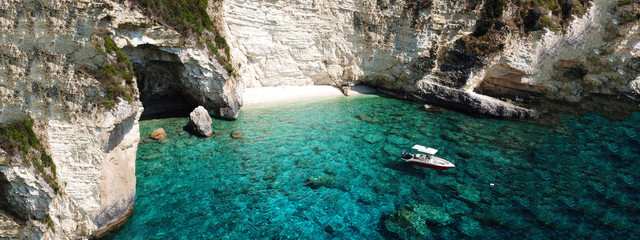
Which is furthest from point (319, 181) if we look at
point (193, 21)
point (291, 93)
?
point (291, 93)

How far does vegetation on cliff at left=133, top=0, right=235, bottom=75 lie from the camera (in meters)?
22.8

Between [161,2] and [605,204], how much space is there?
30.1 m

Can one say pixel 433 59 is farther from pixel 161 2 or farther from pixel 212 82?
pixel 161 2

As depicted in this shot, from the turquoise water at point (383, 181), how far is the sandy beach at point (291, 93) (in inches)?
172

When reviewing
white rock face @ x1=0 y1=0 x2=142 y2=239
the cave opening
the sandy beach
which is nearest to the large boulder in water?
the cave opening

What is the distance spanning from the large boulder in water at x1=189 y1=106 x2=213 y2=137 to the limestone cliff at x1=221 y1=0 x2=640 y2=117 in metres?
7.66

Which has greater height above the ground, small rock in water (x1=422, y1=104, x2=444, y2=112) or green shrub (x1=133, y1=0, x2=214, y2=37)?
green shrub (x1=133, y1=0, x2=214, y2=37)

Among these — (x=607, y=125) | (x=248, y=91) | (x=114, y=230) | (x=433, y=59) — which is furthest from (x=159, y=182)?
(x=607, y=125)

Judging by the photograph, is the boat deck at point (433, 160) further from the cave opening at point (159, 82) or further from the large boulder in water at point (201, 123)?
the cave opening at point (159, 82)

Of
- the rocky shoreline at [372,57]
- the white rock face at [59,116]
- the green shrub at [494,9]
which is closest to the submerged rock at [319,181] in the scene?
the rocky shoreline at [372,57]

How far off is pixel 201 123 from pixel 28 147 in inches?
525

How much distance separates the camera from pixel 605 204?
724 inches

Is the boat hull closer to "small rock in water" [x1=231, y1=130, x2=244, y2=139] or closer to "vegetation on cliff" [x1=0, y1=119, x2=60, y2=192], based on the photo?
"small rock in water" [x1=231, y1=130, x2=244, y2=139]

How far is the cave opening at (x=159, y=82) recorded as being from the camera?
24.7 m
